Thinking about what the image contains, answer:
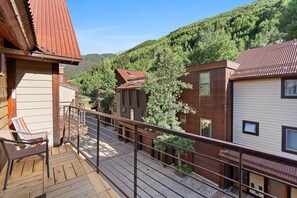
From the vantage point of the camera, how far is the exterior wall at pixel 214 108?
8352 millimetres

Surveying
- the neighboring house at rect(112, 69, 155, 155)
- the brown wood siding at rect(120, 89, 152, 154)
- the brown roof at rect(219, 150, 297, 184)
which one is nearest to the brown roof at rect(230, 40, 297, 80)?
the brown roof at rect(219, 150, 297, 184)

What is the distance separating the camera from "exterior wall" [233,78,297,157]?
269 inches

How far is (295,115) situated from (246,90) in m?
2.13

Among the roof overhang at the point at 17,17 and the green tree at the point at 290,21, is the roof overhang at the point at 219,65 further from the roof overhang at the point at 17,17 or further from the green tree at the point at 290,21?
the roof overhang at the point at 17,17

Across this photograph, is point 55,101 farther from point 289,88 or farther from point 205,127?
point 289,88

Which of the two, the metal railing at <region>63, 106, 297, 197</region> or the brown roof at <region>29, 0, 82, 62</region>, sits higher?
the brown roof at <region>29, 0, 82, 62</region>

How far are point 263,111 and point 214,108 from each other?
2148 mm

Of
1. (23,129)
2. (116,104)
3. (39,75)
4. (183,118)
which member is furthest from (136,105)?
(23,129)

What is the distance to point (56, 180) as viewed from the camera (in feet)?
7.61

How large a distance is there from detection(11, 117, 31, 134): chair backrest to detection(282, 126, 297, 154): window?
878 cm

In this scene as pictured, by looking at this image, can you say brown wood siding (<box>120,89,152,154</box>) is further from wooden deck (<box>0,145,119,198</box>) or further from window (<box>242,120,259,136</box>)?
wooden deck (<box>0,145,119,198</box>)

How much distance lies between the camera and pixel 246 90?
26.3 ft

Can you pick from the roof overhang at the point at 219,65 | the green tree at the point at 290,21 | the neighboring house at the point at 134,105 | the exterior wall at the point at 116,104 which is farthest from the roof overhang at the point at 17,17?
the exterior wall at the point at 116,104

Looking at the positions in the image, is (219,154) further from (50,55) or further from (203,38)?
(203,38)
